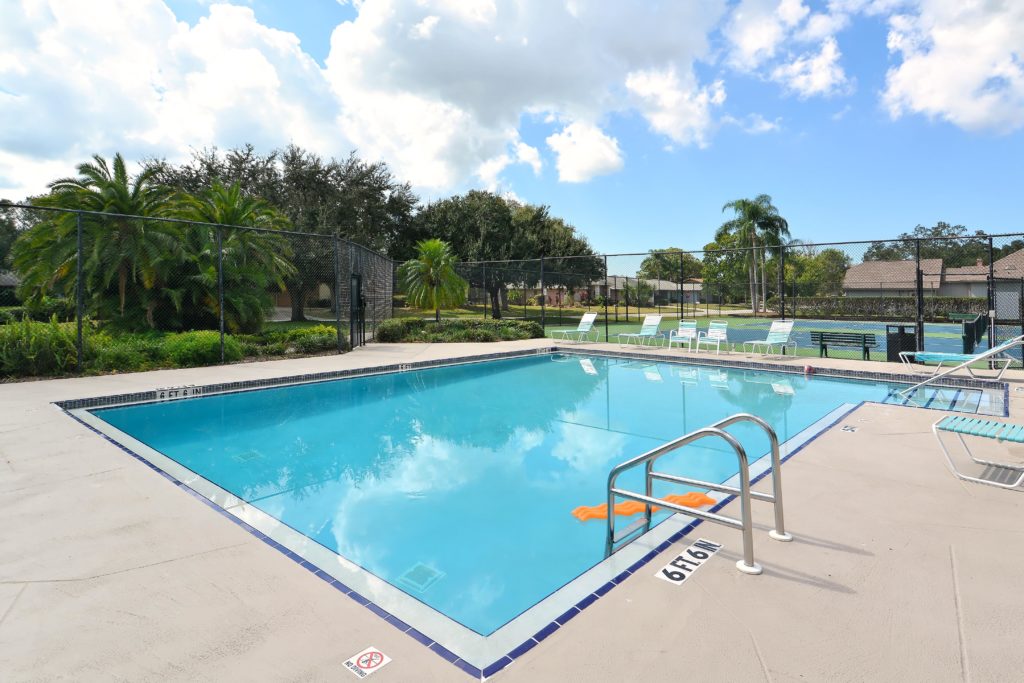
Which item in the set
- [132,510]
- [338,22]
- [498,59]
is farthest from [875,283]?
[132,510]

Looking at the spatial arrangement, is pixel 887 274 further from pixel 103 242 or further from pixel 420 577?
pixel 420 577

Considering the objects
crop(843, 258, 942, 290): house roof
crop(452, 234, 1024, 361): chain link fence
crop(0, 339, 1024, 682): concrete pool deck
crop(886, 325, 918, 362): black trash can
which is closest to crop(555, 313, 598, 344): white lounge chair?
crop(452, 234, 1024, 361): chain link fence

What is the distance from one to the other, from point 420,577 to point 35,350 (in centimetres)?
886

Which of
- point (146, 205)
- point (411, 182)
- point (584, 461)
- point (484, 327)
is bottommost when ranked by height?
point (584, 461)

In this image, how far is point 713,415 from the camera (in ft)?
22.8

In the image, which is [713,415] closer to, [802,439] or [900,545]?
[802,439]

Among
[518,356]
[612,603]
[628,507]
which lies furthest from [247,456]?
[518,356]

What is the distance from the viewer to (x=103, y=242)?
454 inches

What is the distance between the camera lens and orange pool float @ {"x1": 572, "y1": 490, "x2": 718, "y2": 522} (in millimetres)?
3752

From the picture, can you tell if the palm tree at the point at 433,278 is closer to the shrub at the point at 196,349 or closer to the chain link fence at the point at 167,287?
the chain link fence at the point at 167,287

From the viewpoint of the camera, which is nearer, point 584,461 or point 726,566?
point 726,566

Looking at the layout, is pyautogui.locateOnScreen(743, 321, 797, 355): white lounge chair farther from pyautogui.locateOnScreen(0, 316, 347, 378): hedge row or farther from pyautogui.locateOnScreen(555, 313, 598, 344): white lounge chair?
pyautogui.locateOnScreen(0, 316, 347, 378): hedge row

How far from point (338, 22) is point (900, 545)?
12173mm

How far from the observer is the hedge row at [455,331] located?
15.4 meters
